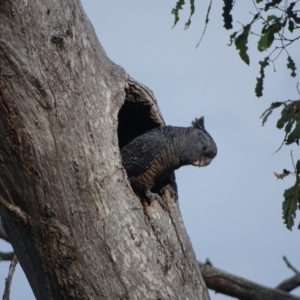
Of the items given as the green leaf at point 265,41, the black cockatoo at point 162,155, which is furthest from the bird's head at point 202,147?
the green leaf at point 265,41

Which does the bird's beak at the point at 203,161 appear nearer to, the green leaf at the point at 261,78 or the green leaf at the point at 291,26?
the green leaf at the point at 261,78

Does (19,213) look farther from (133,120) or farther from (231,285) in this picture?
(231,285)

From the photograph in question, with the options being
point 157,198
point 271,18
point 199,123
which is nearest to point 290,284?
point 199,123

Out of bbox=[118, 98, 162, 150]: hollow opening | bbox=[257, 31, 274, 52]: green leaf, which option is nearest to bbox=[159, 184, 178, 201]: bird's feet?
bbox=[118, 98, 162, 150]: hollow opening

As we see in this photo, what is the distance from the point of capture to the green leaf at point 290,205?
4.78 m

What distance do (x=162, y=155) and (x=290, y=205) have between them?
0.82m

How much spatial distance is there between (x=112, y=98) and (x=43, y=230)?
0.74 meters

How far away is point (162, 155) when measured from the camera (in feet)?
15.1

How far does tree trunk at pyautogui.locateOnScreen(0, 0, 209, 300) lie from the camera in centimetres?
374

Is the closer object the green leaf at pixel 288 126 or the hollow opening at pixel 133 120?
the hollow opening at pixel 133 120

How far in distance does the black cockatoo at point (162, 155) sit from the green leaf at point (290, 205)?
51 cm

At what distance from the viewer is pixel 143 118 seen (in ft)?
15.8

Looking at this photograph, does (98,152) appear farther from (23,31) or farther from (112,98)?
(23,31)

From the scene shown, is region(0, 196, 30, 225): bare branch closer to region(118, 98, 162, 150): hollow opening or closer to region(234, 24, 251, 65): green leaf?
region(118, 98, 162, 150): hollow opening
